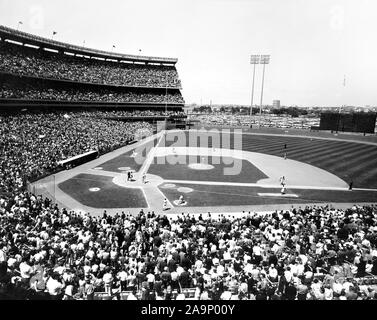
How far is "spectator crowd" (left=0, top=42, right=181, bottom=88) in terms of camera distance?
2055 inches

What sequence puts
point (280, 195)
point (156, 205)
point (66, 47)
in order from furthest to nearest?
1. point (66, 47)
2. point (280, 195)
3. point (156, 205)

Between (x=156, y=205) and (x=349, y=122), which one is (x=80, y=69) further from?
(x=349, y=122)

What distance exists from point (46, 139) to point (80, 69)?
34673mm

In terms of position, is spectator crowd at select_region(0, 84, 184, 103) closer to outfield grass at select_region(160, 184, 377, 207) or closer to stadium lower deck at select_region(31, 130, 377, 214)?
stadium lower deck at select_region(31, 130, 377, 214)

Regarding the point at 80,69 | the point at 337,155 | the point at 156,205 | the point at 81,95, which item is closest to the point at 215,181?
the point at 156,205

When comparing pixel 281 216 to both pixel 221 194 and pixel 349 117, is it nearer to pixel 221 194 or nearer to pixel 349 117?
pixel 221 194

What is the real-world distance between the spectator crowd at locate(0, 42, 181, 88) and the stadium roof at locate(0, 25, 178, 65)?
1.47 meters

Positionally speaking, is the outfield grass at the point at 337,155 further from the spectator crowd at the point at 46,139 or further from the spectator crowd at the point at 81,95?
the spectator crowd at the point at 81,95

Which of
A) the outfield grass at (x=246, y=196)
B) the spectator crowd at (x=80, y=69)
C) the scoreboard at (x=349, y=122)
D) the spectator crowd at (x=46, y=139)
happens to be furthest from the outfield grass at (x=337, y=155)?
the spectator crowd at (x=80, y=69)

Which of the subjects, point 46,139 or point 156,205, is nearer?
point 156,205

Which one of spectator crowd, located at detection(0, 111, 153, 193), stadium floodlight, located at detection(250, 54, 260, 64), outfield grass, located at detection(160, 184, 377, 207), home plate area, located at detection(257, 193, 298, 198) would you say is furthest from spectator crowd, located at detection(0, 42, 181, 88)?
home plate area, located at detection(257, 193, 298, 198)

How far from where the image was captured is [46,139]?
134ft
